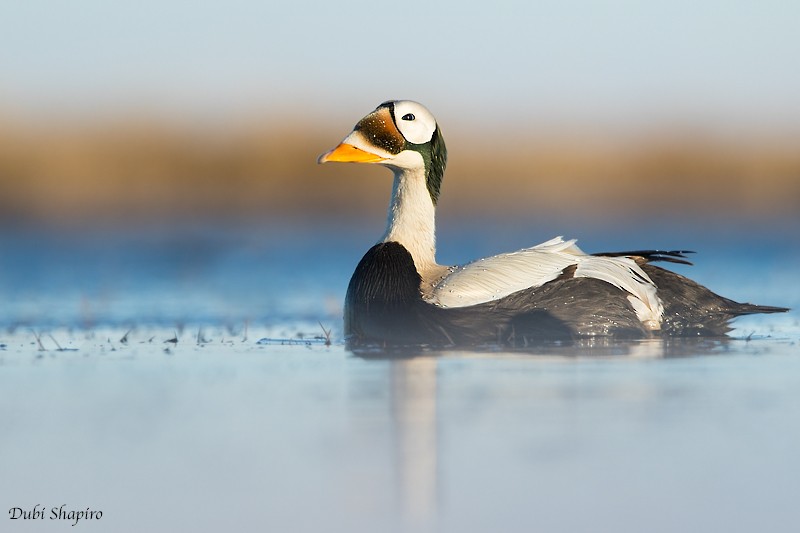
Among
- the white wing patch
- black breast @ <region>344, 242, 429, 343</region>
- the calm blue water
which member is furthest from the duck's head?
the calm blue water

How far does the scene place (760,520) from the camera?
4.17m

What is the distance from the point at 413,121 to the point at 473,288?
1.38 m

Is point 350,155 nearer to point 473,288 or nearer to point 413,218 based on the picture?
point 413,218

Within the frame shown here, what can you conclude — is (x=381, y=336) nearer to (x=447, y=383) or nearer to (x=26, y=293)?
(x=447, y=383)

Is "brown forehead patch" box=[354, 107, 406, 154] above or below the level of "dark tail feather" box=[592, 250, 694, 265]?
above

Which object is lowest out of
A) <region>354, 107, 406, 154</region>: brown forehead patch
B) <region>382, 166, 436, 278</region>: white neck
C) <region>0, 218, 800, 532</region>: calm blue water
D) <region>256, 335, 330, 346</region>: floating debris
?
<region>0, 218, 800, 532</region>: calm blue water

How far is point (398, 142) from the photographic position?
915 cm

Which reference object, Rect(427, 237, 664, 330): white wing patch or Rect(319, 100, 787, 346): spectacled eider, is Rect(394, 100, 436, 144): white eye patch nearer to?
Rect(319, 100, 787, 346): spectacled eider

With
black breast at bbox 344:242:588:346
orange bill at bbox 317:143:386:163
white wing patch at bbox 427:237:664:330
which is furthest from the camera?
orange bill at bbox 317:143:386:163

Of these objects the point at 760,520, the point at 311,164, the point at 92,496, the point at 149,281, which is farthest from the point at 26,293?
the point at 311,164

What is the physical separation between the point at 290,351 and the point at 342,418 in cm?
256

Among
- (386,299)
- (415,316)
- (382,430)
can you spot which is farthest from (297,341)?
(382,430)

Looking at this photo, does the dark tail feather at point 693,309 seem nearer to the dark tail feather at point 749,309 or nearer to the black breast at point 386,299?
the dark tail feather at point 749,309

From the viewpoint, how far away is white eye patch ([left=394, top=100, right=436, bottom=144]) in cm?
919
